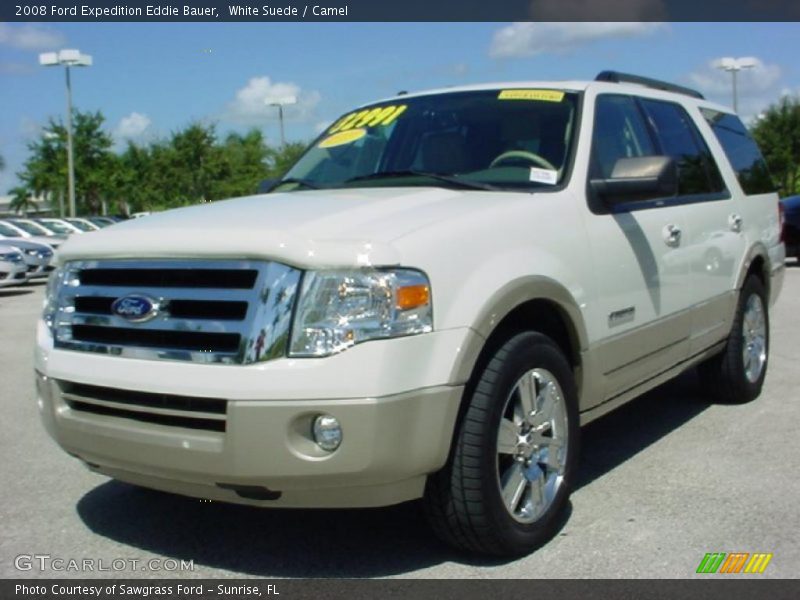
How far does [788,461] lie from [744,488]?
1.76 ft

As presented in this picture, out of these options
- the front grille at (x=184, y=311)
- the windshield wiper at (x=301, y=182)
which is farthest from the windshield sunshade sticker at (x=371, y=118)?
the front grille at (x=184, y=311)

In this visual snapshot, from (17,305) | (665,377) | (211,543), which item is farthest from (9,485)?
(17,305)

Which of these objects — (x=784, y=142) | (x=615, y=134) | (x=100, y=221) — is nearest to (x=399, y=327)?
(x=615, y=134)

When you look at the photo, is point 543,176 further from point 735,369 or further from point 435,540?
point 735,369

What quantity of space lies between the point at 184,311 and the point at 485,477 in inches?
46.3

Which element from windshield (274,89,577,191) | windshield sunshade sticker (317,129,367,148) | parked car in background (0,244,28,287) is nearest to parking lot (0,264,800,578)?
windshield (274,89,577,191)

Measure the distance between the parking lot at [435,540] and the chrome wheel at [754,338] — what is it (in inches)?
22.3

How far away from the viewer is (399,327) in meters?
3.04

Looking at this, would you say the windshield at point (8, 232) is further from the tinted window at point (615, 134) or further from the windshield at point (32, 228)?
the tinted window at point (615, 134)

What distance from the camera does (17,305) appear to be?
46.6 feet

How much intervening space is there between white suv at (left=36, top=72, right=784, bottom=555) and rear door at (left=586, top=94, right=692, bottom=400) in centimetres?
1

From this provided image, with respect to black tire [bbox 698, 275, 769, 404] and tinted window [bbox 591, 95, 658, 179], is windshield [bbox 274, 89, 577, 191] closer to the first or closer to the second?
tinted window [bbox 591, 95, 658, 179]

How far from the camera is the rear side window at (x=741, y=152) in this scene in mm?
5910

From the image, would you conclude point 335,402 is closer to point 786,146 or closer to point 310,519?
point 310,519
